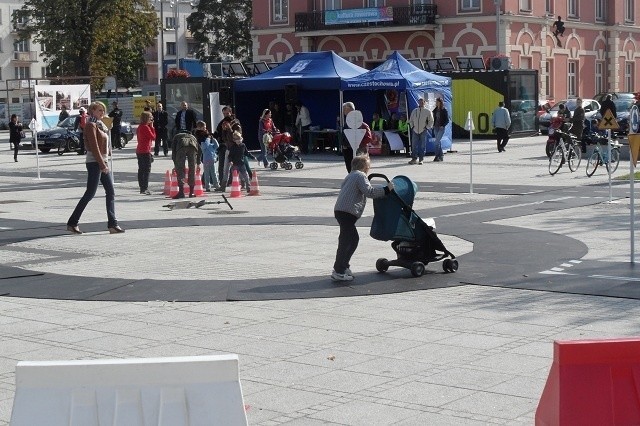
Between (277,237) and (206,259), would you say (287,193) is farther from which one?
(206,259)

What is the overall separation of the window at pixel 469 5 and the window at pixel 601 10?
1098 centimetres

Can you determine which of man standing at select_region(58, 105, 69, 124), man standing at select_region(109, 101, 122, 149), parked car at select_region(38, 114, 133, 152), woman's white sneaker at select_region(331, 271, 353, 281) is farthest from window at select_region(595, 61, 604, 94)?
woman's white sneaker at select_region(331, 271, 353, 281)

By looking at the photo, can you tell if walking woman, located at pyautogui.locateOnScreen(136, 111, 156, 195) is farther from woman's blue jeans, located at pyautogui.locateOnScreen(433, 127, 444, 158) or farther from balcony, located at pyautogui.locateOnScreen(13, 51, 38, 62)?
balcony, located at pyautogui.locateOnScreen(13, 51, 38, 62)

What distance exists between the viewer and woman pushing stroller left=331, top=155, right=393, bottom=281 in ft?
40.6

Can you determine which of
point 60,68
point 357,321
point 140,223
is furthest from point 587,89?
point 357,321

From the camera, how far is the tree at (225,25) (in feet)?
288

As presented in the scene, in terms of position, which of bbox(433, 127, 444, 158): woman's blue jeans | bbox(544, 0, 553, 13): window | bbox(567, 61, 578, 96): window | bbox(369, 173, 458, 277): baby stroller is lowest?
bbox(369, 173, 458, 277): baby stroller

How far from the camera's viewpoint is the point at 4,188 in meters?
27.6

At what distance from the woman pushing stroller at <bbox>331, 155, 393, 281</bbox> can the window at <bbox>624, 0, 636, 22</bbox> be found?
57.8 metres

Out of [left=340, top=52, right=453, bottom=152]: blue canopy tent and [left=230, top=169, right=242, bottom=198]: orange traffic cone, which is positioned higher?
[left=340, top=52, right=453, bottom=152]: blue canopy tent

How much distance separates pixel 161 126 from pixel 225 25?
167 feet

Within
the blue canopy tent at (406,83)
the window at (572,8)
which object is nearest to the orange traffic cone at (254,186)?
the blue canopy tent at (406,83)

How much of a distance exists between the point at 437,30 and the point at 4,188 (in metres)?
34.1

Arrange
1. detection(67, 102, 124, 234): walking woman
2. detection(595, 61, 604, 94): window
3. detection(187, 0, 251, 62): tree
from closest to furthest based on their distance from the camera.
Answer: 1. detection(67, 102, 124, 234): walking woman
2. detection(595, 61, 604, 94): window
3. detection(187, 0, 251, 62): tree
